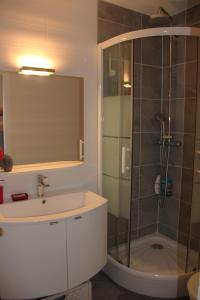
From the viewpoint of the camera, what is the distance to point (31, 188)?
199cm

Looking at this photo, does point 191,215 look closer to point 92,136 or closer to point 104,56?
point 92,136

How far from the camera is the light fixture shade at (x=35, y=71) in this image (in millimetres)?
1854

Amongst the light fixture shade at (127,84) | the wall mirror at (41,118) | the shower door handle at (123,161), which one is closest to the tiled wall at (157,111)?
the light fixture shade at (127,84)

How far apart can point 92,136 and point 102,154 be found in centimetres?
20

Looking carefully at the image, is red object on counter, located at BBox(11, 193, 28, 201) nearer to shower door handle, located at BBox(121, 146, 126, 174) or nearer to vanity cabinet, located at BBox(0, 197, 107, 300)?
vanity cabinet, located at BBox(0, 197, 107, 300)

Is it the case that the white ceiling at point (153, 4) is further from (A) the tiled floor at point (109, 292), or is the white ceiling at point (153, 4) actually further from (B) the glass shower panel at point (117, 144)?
(A) the tiled floor at point (109, 292)

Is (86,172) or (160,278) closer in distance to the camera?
(160,278)

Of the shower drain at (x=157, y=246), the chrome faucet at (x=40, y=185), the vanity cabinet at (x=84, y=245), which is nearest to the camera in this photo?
the vanity cabinet at (x=84, y=245)

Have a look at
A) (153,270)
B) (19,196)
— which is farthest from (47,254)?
(153,270)

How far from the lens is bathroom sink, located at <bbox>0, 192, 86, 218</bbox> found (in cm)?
175

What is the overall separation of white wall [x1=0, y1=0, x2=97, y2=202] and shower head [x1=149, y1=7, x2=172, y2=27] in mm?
600

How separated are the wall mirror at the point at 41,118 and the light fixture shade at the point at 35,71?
0.04m

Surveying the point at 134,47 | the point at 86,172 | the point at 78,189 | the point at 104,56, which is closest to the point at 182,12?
the point at 134,47

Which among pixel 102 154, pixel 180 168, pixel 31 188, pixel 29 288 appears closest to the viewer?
pixel 29 288
